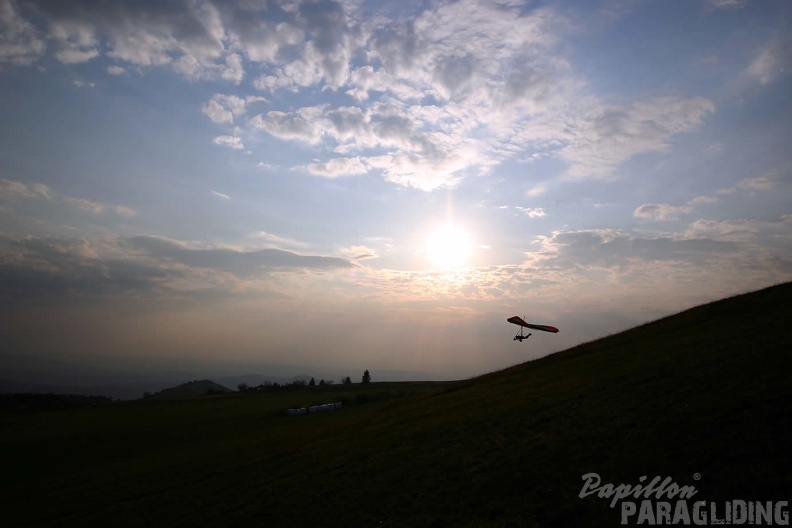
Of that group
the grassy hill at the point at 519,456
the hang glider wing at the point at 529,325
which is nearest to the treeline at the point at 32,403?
the grassy hill at the point at 519,456

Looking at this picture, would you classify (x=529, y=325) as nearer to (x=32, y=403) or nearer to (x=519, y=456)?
(x=519, y=456)

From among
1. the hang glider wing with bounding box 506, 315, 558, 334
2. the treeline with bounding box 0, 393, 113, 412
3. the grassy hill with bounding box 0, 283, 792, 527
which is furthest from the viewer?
the treeline with bounding box 0, 393, 113, 412

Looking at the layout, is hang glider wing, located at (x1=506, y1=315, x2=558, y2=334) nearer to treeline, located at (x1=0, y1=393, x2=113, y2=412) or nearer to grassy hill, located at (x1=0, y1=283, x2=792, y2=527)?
grassy hill, located at (x1=0, y1=283, x2=792, y2=527)

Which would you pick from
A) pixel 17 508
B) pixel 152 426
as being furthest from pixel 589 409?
pixel 152 426

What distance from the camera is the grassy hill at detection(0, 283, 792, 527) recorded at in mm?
15648

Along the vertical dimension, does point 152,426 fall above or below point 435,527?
below

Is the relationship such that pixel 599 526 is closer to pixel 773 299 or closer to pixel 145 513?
pixel 145 513

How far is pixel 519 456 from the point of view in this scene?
67.6 feet

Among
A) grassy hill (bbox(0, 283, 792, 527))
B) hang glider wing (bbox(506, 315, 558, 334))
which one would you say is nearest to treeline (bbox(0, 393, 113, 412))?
grassy hill (bbox(0, 283, 792, 527))

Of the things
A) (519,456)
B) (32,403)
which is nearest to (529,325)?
(519,456)

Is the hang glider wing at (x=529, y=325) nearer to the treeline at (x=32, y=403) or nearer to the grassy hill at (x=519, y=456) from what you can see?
the grassy hill at (x=519, y=456)

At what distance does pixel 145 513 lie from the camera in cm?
2817

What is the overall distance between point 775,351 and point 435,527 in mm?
22981

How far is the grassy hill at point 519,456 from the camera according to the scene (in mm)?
15648
